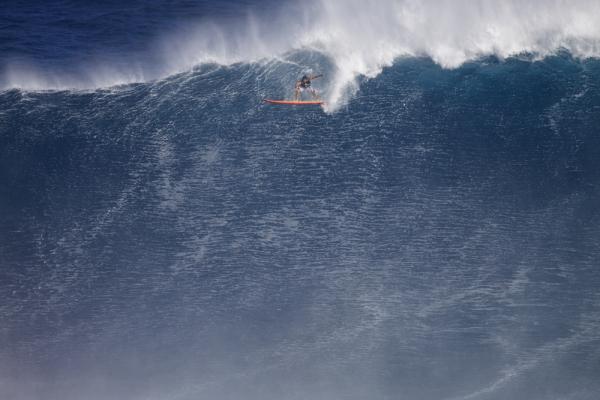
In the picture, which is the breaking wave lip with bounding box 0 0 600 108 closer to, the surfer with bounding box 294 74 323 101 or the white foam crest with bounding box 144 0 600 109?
the white foam crest with bounding box 144 0 600 109

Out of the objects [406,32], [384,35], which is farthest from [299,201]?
[406,32]

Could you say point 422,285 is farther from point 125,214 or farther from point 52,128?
point 52,128

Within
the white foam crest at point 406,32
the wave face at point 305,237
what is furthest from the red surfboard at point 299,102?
the white foam crest at point 406,32

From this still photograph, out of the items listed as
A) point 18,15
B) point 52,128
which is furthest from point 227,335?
point 18,15

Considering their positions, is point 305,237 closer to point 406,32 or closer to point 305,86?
point 305,86

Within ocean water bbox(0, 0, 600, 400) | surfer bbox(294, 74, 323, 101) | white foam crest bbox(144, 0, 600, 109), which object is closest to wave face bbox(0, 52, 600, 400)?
ocean water bbox(0, 0, 600, 400)

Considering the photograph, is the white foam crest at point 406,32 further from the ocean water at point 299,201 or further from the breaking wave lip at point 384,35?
the ocean water at point 299,201
